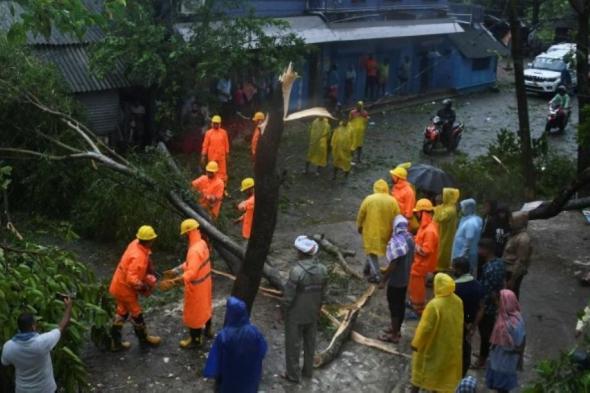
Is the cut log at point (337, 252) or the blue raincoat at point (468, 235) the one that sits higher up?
the blue raincoat at point (468, 235)

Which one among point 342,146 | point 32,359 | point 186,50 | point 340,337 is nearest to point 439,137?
point 342,146

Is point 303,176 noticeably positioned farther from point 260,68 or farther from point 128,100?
point 128,100

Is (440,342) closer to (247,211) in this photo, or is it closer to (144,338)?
(144,338)

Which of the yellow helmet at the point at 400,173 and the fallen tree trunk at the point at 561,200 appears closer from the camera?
the fallen tree trunk at the point at 561,200

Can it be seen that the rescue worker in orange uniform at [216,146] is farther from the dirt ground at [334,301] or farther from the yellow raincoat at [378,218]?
the yellow raincoat at [378,218]

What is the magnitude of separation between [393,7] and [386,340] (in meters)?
18.0

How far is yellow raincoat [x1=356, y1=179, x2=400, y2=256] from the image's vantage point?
883 centimetres

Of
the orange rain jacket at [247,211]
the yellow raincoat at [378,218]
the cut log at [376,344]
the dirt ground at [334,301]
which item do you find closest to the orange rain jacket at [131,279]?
the dirt ground at [334,301]

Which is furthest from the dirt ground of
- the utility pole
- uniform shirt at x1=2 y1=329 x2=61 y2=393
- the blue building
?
the blue building

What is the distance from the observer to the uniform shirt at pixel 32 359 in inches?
201

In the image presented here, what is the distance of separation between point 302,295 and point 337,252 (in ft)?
11.9

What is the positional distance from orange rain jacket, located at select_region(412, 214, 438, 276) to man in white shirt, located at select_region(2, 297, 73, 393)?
4.42m

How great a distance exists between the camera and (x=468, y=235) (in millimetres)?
8398

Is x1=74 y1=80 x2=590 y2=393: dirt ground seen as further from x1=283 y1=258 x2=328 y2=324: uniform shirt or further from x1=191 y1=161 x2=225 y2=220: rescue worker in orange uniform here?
x1=191 y1=161 x2=225 y2=220: rescue worker in orange uniform
